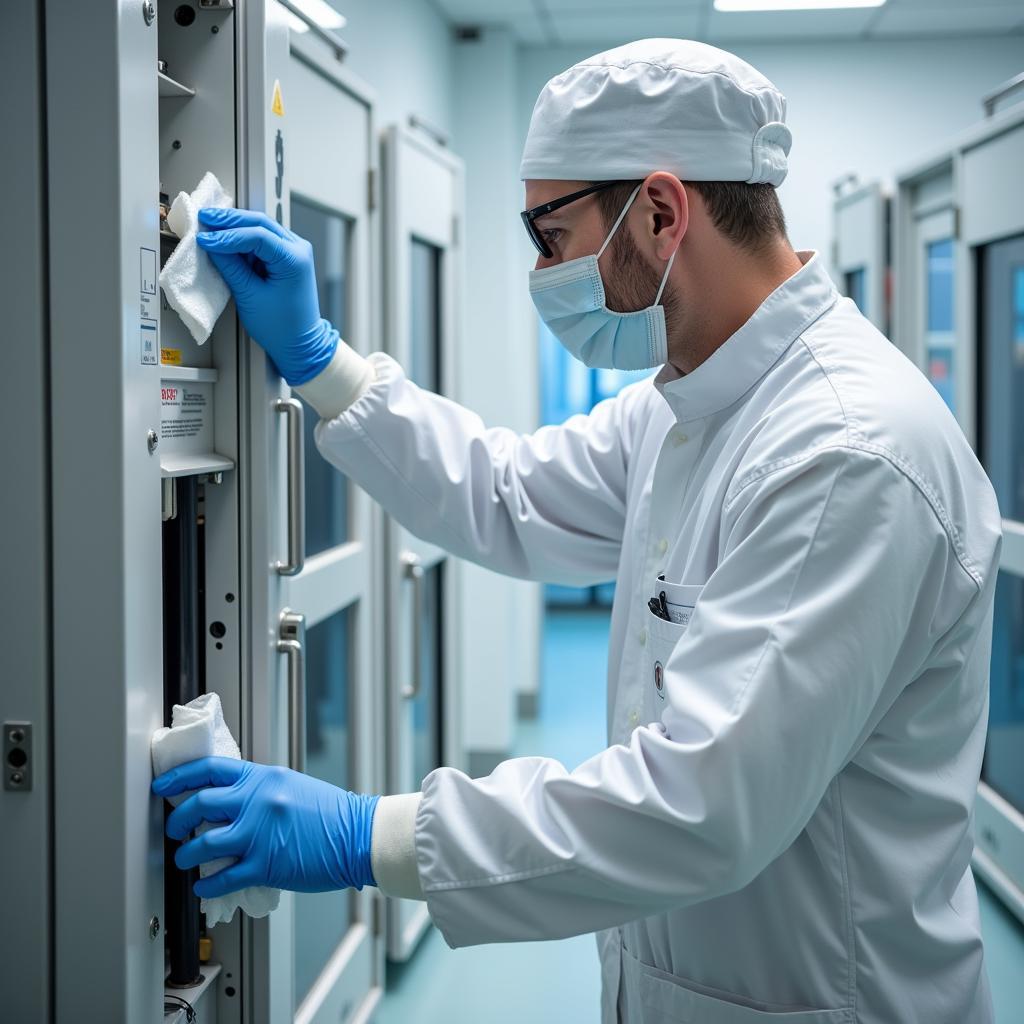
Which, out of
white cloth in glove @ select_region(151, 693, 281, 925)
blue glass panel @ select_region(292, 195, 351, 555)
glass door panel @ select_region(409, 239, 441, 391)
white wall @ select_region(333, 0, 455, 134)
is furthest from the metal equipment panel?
glass door panel @ select_region(409, 239, 441, 391)

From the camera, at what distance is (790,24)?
14.6 feet

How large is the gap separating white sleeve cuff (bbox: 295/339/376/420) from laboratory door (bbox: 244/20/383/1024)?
17 centimetres

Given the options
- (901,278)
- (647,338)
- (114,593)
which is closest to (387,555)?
(647,338)

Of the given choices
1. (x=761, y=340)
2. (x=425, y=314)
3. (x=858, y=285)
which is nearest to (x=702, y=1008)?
(x=761, y=340)

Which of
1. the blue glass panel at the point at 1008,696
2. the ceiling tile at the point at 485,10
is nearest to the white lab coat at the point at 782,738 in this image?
the blue glass panel at the point at 1008,696

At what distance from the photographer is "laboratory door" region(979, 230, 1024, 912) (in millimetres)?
3059

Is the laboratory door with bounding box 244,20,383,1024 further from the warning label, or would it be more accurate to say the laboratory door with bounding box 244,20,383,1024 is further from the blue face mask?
the blue face mask

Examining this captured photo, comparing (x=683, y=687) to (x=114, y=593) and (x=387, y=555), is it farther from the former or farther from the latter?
(x=387, y=555)

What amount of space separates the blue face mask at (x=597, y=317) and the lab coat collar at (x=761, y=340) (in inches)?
2.8

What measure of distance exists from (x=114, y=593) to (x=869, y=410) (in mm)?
802

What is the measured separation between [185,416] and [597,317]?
→ 54 cm

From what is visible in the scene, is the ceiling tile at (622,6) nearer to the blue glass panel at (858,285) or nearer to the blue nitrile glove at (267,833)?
the blue glass panel at (858,285)

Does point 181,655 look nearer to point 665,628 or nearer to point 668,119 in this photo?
point 665,628

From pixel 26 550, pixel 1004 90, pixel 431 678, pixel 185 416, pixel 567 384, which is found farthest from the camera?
pixel 567 384
